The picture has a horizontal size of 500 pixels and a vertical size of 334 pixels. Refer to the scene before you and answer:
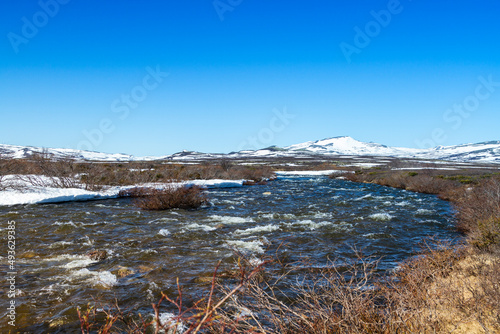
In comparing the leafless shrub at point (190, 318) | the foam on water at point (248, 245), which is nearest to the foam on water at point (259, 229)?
the foam on water at point (248, 245)

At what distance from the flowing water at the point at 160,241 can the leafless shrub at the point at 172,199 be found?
0.55 m

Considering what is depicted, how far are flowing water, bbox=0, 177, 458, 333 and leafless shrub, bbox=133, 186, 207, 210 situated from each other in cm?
55

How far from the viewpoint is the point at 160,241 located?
9109mm

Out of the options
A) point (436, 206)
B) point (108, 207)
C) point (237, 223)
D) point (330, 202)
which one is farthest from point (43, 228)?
point (436, 206)

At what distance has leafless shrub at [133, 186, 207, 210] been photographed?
14.3 metres

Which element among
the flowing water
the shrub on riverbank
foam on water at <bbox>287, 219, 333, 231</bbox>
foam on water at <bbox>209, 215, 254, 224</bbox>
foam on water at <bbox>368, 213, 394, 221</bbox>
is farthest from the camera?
foam on water at <bbox>368, 213, 394, 221</bbox>

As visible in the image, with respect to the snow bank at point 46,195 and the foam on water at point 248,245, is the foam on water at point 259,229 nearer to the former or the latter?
the foam on water at point 248,245

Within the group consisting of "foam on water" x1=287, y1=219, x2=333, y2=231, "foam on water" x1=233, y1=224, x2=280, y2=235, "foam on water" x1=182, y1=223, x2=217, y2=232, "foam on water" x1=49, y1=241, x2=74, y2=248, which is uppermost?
"foam on water" x1=49, y1=241, x2=74, y2=248

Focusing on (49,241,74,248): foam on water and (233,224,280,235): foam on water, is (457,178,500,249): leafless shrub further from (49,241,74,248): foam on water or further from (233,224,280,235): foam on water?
(49,241,74,248): foam on water

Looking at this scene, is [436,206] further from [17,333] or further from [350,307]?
[17,333]

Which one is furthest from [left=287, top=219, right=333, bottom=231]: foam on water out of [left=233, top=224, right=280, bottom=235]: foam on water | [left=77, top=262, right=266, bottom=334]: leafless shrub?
[left=77, top=262, right=266, bottom=334]: leafless shrub

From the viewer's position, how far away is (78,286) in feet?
18.8

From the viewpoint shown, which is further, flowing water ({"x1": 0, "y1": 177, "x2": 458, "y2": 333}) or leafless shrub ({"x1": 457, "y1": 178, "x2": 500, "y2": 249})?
leafless shrub ({"x1": 457, "y1": 178, "x2": 500, "y2": 249})

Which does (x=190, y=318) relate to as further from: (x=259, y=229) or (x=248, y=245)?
(x=259, y=229)
